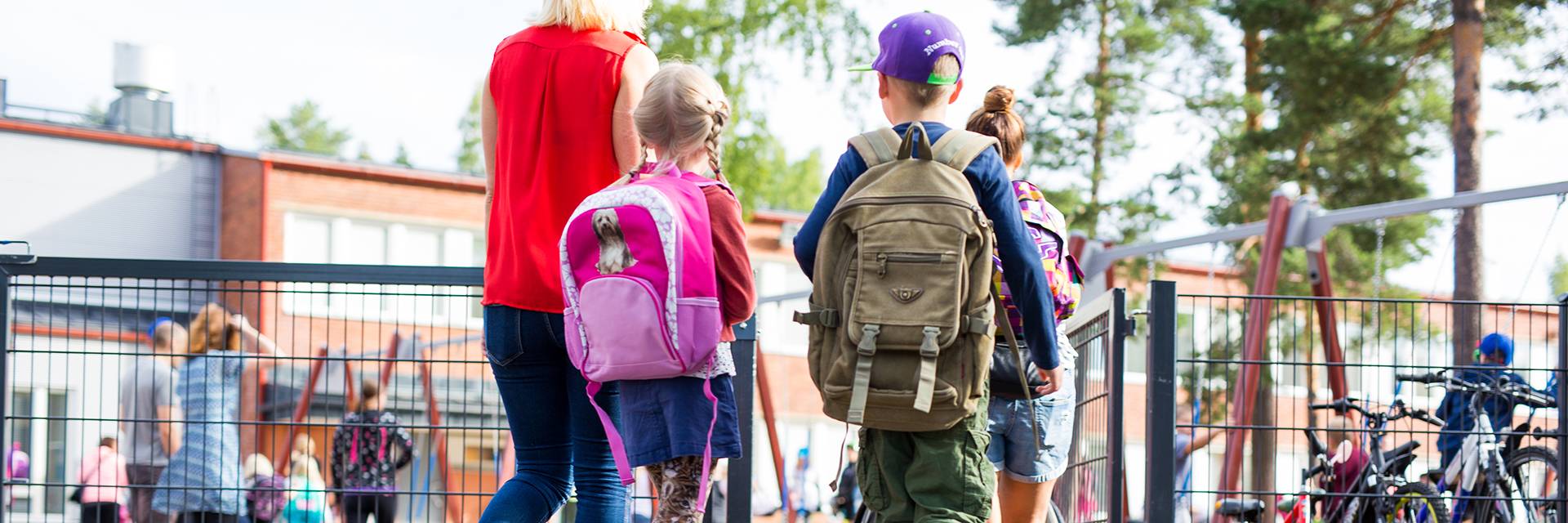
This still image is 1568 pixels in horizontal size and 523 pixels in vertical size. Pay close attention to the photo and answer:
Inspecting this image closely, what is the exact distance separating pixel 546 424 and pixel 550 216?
1.86 ft

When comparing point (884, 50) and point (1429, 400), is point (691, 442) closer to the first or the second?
point (884, 50)

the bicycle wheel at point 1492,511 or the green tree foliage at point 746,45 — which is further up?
the green tree foliage at point 746,45

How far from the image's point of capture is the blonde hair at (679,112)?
3.84 metres

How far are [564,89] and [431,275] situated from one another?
123cm

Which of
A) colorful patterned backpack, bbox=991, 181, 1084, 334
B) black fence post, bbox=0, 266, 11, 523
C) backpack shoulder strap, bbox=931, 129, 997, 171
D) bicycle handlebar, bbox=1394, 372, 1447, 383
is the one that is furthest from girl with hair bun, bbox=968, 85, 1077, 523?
black fence post, bbox=0, 266, 11, 523

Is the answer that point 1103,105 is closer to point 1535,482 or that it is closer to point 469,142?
point 1535,482

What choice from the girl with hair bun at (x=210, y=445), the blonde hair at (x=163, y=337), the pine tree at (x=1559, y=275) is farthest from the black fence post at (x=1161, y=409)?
the pine tree at (x=1559, y=275)

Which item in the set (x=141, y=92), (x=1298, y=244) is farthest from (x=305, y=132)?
(x=1298, y=244)

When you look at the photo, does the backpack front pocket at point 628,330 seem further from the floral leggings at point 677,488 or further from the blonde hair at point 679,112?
the blonde hair at point 679,112

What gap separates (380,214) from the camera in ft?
131

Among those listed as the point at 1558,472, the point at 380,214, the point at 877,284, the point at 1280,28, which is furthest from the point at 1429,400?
the point at 380,214

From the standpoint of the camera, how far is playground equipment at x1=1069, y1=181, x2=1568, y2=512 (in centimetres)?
859

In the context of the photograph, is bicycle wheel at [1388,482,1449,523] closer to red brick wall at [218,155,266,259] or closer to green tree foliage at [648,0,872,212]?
green tree foliage at [648,0,872,212]

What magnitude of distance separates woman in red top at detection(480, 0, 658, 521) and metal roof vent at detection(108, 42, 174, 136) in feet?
124
